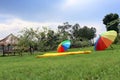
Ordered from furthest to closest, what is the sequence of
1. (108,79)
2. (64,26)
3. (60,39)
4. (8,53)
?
(64,26), (60,39), (8,53), (108,79)

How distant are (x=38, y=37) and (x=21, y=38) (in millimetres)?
3147

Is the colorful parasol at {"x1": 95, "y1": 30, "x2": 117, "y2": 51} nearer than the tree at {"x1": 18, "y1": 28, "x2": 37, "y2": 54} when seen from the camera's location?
Yes

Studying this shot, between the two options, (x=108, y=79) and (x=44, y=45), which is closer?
(x=108, y=79)

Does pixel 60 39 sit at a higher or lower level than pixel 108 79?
higher

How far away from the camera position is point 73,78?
8578 millimetres

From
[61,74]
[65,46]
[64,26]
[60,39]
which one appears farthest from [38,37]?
[61,74]

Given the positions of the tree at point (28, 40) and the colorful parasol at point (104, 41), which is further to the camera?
the tree at point (28, 40)

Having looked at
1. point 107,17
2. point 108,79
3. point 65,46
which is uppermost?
point 107,17

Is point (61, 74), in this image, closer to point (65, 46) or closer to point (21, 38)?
point (65, 46)

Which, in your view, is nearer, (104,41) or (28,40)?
(104,41)

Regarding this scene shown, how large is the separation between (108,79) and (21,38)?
3541 centimetres

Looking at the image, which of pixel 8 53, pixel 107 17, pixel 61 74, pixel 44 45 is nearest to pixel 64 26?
pixel 107 17

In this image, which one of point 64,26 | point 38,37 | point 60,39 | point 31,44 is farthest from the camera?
point 64,26

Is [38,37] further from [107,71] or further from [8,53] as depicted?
[107,71]
